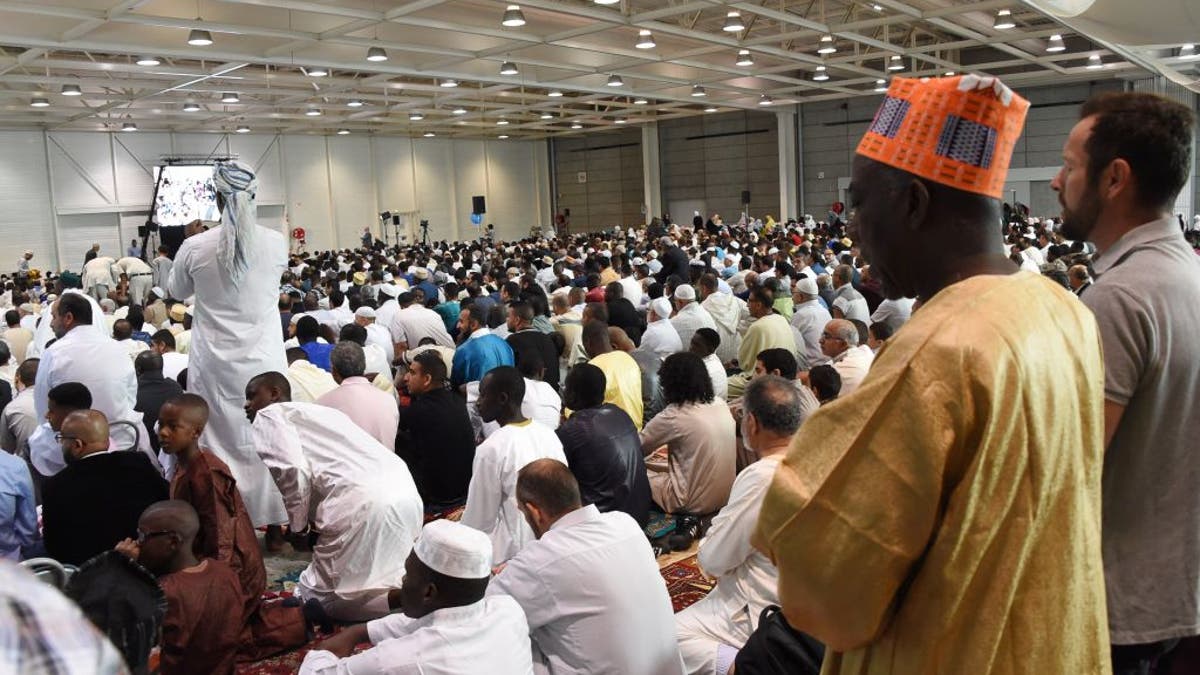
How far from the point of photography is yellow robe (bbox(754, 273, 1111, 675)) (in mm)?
945

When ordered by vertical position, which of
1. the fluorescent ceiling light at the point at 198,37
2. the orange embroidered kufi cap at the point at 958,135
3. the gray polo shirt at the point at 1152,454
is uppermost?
the fluorescent ceiling light at the point at 198,37

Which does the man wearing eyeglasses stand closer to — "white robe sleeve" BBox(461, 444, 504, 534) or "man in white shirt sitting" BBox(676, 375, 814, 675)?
"white robe sleeve" BBox(461, 444, 504, 534)

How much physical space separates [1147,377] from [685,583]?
322 cm

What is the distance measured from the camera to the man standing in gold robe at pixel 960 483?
946 mm

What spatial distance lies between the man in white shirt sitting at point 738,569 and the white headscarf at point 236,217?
2833 millimetres

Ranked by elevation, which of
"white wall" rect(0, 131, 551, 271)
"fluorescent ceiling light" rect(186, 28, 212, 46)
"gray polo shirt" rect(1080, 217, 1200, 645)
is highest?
"fluorescent ceiling light" rect(186, 28, 212, 46)

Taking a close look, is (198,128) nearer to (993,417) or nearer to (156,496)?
(156,496)

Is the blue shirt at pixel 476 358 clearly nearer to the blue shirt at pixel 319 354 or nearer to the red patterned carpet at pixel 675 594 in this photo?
the blue shirt at pixel 319 354

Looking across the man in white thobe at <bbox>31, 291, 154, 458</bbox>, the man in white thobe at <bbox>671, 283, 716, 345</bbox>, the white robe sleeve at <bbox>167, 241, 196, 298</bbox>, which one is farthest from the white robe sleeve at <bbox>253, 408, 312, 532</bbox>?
the man in white thobe at <bbox>671, 283, 716, 345</bbox>

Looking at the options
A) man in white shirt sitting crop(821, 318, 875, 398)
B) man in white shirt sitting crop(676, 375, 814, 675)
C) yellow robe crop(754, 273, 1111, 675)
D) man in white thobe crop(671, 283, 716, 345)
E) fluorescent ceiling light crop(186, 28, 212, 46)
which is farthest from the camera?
fluorescent ceiling light crop(186, 28, 212, 46)

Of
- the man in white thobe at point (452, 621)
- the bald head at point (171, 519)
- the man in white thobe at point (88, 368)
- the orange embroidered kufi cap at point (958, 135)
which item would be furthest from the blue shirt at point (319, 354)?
the orange embroidered kufi cap at point (958, 135)

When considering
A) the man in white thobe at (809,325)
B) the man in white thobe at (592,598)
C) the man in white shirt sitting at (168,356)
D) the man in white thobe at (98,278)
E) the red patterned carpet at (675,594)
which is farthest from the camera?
A: the man in white thobe at (98,278)

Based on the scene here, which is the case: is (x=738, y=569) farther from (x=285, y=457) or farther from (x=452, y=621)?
(x=285, y=457)

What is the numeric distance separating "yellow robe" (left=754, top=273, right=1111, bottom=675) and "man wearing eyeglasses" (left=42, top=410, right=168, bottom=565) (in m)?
3.41
